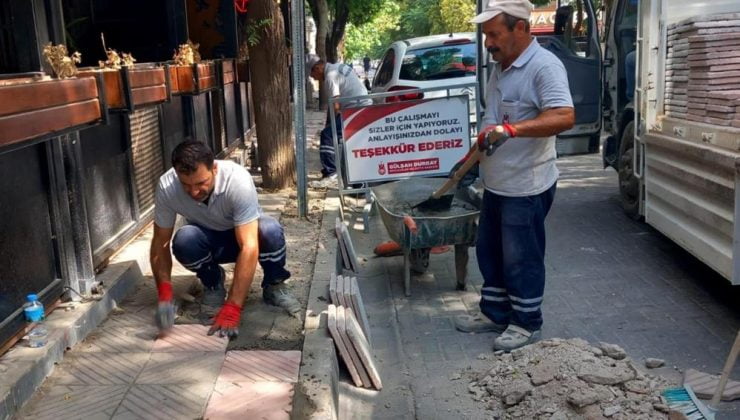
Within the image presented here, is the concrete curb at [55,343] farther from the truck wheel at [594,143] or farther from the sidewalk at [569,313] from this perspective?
the truck wheel at [594,143]

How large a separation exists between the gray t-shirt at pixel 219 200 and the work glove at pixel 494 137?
1.34m

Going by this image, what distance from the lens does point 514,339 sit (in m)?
4.39

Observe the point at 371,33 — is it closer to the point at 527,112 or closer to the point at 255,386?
the point at 527,112

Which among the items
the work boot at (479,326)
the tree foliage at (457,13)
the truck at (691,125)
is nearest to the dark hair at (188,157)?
the work boot at (479,326)

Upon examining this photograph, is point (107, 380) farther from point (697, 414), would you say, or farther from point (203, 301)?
point (697, 414)

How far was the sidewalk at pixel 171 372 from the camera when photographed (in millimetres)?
3252

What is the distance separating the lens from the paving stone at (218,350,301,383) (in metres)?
3.57

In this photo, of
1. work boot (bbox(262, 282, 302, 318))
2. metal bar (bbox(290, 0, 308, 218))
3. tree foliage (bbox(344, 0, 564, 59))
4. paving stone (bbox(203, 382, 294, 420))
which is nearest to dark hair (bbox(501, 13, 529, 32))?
work boot (bbox(262, 282, 302, 318))

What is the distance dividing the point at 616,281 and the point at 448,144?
238cm

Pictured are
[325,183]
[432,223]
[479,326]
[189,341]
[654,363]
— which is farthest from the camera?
[325,183]

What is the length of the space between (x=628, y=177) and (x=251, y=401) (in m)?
5.38

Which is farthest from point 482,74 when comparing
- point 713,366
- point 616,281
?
point 713,366

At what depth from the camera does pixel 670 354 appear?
4250 millimetres

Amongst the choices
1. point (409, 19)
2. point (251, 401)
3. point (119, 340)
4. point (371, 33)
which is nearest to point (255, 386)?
point (251, 401)
